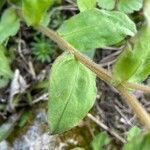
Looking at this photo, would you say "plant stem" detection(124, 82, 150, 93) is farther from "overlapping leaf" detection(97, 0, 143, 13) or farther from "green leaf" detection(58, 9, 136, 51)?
"overlapping leaf" detection(97, 0, 143, 13)

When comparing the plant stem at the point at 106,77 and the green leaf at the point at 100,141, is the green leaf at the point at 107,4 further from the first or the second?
the green leaf at the point at 100,141

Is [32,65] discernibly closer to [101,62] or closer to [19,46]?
[19,46]

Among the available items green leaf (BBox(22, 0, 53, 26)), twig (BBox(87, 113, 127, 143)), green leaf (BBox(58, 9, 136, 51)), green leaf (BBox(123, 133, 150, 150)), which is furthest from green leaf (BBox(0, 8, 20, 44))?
green leaf (BBox(123, 133, 150, 150))

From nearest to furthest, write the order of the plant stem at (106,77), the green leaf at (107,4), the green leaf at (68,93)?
1. the plant stem at (106,77)
2. the green leaf at (68,93)
3. the green leaf at (107,4)

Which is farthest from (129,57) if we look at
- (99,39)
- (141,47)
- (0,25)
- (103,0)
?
(0,25)

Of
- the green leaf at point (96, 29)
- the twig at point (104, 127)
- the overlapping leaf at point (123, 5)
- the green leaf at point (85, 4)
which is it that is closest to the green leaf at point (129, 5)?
the overlapping leaf at point (123, 5)

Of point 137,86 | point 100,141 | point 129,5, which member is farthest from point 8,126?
point 137,86

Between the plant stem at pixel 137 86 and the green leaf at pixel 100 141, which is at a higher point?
the plant stem at pixel 137 86
